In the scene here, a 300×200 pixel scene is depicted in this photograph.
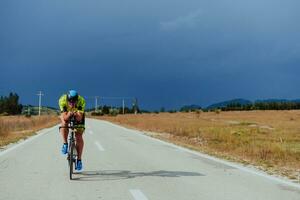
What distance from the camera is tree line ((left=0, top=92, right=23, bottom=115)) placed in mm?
165500

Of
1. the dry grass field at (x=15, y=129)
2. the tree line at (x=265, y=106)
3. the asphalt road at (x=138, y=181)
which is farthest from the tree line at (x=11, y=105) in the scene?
the asphalt road at (x=138, y=181)

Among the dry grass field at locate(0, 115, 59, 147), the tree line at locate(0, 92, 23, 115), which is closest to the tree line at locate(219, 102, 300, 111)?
the dry grass field at locate(0, 115, 59, 147)

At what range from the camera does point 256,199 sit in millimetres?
8094

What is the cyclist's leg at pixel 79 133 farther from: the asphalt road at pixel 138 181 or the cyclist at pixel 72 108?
the asphalt road at pixel 138 181

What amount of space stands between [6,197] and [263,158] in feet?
32.4

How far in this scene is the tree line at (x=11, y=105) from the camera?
166 metres

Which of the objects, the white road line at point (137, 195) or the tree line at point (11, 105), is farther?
the tree line at point (11, 105)

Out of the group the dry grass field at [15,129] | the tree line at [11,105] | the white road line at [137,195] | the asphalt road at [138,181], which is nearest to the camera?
the white road line at [137,195]

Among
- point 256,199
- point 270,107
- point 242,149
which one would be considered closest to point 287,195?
point 256,199

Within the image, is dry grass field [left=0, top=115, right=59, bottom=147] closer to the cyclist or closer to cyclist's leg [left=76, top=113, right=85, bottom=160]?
cyclist's leg [left=76, top=113, right=85, bottom=160]

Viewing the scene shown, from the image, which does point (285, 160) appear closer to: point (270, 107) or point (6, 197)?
point (6, 197)

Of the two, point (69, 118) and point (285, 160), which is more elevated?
point (69, 118)

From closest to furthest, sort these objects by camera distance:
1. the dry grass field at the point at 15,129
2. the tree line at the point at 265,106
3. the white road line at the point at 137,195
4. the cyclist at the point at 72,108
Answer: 1. the white road line at the point at 137,195
2. the cyclist at the point at 72,108
3. the dry grass field at the point at 15,129
4. the tree line at the point at 265,106

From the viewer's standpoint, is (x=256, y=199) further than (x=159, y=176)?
No
